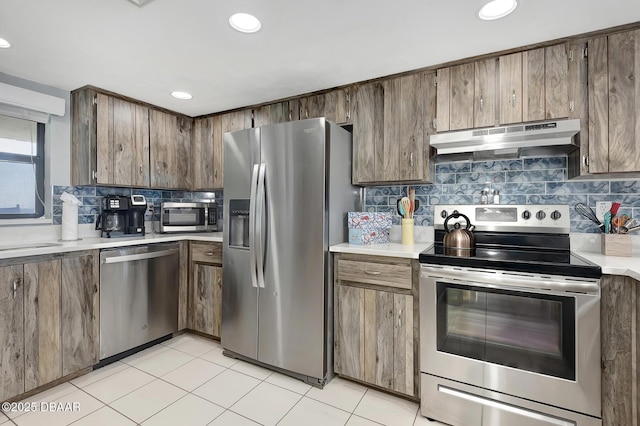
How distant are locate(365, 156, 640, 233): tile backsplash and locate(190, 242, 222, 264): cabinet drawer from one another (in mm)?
1630

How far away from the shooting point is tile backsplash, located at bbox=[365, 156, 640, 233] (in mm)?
1960

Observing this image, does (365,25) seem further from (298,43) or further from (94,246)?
(94,246)

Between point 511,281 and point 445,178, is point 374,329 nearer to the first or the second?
point 511,281

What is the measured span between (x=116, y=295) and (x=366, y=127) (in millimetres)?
2445

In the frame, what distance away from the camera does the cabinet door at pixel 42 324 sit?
1.96 metres

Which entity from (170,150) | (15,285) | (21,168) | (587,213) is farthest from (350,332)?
(21,168)

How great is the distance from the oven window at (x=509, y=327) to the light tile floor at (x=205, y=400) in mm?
543

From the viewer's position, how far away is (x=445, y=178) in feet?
7.92

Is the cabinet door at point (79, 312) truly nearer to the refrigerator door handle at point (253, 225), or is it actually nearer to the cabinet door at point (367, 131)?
the refrigerator door handle at point (253, 225)

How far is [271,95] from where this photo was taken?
274 cm

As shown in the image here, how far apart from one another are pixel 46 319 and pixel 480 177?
10.7 feet

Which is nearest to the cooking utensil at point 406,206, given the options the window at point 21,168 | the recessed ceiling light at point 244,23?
the recessed ceiling light at point 244,23

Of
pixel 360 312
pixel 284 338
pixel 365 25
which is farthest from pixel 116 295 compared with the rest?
pixel 365 25

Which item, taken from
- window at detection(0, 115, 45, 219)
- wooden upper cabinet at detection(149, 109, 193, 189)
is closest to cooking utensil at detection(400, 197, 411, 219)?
wooden upper cabinet at detection(149, 109, 193, 189)
